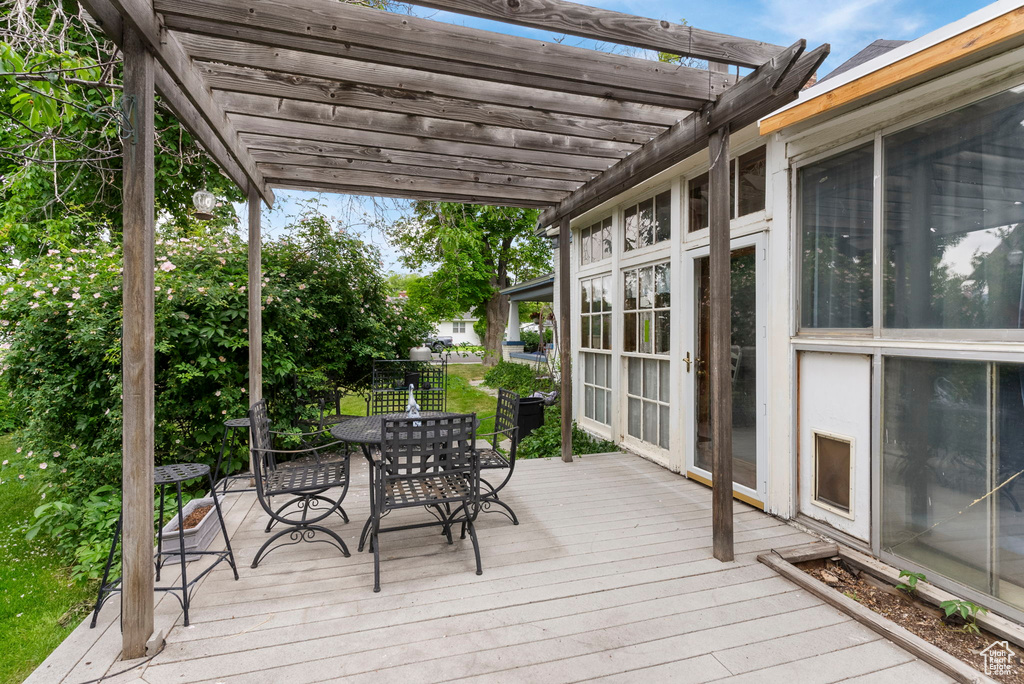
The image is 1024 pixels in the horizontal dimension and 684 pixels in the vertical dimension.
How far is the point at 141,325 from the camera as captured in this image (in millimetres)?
1837

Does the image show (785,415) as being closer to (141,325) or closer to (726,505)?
(726,505)

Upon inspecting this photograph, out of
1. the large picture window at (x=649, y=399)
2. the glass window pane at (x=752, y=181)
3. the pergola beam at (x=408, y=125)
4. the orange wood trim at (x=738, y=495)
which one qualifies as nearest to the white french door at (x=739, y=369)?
the orange wood trim at (x=738, y=495)

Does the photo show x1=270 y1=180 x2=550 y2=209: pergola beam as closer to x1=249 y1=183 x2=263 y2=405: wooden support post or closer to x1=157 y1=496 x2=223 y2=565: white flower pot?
x1=249 y1=183 x2=263 y2=405: wooden support post

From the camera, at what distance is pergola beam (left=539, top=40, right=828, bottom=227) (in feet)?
6.95

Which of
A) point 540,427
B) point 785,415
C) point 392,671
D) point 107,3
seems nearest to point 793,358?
point 785,415

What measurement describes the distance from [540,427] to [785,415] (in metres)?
3.15

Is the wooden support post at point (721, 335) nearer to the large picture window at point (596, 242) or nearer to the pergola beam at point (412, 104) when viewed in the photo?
the pergola beam at point (412, 104)

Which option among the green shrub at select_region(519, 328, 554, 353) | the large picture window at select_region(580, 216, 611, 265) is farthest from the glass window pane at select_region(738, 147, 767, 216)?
the green shrub at select_region(519, 328, 554, 353)

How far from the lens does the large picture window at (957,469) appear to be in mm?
2027

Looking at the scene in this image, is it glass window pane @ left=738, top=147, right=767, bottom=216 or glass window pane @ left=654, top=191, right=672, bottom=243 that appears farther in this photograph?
glass window pane @ left=654, top=191, right=672, bottom=243

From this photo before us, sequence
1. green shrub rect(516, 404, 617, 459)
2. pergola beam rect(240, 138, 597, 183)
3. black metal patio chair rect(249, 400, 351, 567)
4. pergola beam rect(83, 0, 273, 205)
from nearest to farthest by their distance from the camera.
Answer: pergola beam rect(83, 0, 273, 205) < black metal patio chair rect(249, 400, 351, 567) < pergola beam rect(240, 138, 597, 183) < green shrub rect(516, 404, 617, 459)

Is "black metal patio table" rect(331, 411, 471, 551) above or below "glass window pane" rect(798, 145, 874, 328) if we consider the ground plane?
below

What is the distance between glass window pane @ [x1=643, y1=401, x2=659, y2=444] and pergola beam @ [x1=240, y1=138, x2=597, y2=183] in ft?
7.35

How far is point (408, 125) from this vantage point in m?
2.96
